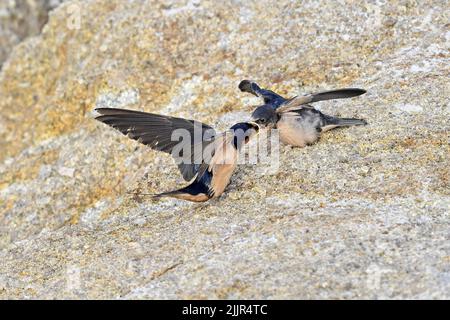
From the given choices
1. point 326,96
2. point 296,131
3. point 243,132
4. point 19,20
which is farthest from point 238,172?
point 19,20

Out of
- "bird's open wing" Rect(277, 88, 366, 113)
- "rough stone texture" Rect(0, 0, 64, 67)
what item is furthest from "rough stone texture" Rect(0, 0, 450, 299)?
"rough stone texture" Rect(0, 0, 64, 67)

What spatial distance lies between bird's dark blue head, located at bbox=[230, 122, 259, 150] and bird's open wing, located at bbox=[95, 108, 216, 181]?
143 millimetres

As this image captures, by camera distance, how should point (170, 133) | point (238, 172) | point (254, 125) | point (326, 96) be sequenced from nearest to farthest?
1. point (326, 96)
2. point (170, 133)
3. point (254, 125)
4. point (238, 172)

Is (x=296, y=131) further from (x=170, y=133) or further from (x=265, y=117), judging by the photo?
(x=170, y=133)

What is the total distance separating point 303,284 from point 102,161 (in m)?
2.74

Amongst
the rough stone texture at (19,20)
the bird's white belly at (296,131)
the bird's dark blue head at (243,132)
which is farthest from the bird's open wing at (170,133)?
the rough stone texture at (19,20)

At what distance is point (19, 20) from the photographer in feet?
32.8

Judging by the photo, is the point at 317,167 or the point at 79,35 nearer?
the point at 317,167

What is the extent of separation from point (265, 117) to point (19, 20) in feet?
19.9

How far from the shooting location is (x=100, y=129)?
6258 mm

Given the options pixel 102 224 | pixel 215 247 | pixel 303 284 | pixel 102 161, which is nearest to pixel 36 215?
pixel 102 161

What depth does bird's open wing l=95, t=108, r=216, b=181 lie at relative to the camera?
4.70 metres
